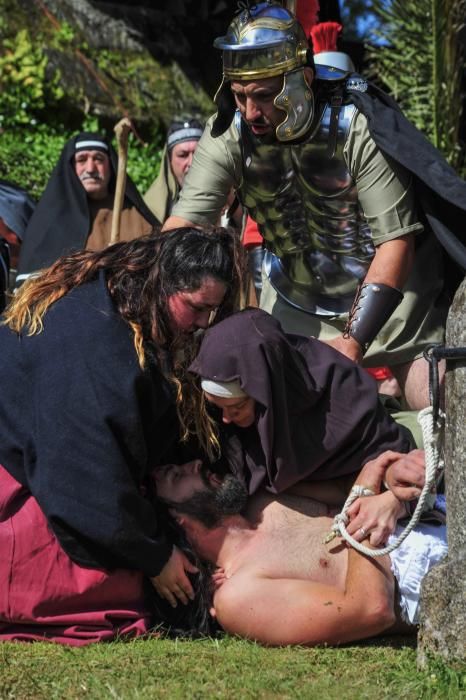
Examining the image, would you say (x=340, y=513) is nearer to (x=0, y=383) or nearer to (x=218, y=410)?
(x=218, y=410)

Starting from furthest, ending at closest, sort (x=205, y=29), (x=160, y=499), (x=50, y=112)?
(x=205, y=29)
(x=50, y=112)
(x=160, y=499)

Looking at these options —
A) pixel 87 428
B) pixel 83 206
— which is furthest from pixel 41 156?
pixel 87 428

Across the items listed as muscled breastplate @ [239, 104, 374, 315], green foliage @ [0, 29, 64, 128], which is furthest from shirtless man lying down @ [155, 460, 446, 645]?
green foliage @ [0, 29, 64, 128]

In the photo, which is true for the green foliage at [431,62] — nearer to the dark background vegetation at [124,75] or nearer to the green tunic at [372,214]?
the dark background vegetation at [124,75]

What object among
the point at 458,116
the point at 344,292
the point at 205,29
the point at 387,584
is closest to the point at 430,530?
the point at 387,584

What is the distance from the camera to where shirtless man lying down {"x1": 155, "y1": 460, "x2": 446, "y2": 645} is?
3.59m

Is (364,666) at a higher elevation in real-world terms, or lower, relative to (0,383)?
lower

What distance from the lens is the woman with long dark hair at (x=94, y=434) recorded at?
142 inches

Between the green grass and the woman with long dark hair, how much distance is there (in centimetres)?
17

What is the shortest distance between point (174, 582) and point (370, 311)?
1284 millimetres

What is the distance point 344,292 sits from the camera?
4898 millimetres

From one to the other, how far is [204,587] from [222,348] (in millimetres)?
777

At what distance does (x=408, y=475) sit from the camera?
3.68 meters

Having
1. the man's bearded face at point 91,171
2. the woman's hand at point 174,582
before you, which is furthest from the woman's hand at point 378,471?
the man's bearded face at point 91,171
